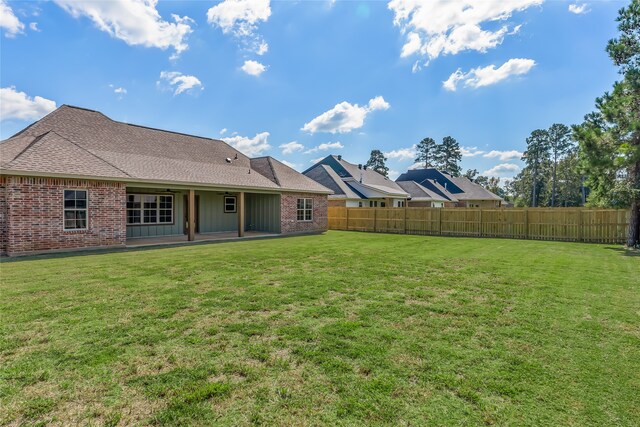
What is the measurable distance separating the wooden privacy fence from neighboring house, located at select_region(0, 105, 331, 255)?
2965 mm

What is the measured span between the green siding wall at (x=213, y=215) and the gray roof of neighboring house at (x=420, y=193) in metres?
22.3

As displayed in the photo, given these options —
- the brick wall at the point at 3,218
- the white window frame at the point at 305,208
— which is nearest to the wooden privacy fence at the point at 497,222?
the white window frame at the point at 305,208

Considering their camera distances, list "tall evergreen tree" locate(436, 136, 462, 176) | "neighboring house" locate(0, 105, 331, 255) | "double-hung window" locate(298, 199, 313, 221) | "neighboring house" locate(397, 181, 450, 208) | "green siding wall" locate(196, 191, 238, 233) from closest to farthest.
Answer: "neighboring house" locate(0, 105, 331, 255), "green siding wall" locate(196, 191, 238, 233), "double-hung window" locate(298, 199, 313, 221), "neighboring house" locate(397, 181, 450, 208), "tall evergreen tree" locate(436, 136, 462, 176)

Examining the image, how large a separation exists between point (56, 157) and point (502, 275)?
14.0 m

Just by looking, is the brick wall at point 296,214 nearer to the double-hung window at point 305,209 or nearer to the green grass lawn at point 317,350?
the double-hung window at point 305,209

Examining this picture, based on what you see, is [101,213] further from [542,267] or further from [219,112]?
[542,267]

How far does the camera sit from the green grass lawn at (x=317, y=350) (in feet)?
8.32

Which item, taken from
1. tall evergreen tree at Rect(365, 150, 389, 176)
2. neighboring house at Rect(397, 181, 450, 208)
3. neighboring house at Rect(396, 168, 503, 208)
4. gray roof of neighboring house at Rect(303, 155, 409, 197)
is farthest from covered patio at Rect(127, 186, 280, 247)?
tall evergreen tree at Rect(365, 150, 389, 176)

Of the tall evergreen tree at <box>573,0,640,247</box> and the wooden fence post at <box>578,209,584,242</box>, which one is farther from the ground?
the tall evergreen tree at <box>573,0,640,247</box>

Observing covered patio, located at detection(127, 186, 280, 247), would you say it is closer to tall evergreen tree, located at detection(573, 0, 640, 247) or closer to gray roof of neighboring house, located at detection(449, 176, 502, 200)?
tall evergreen tree, located at detection(573, 0, 640, 247)

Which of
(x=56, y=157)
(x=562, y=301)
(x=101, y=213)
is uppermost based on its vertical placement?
(x=56, y=157)

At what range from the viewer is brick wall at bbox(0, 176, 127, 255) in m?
9.74

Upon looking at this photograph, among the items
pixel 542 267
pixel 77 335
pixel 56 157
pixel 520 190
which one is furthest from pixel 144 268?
pixel 520 190

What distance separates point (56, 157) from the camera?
11.1 meters
